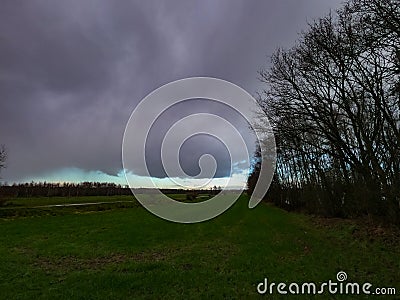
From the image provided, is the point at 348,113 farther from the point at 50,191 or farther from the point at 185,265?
the point at 50,191

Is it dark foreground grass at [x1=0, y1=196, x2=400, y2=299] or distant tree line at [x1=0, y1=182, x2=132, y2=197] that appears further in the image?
distant tree line at [x1=0, y1=182, x2=132, y2=197]

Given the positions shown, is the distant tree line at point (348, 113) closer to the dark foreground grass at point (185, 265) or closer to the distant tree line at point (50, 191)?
the dark foreground grass at point (185, 265)

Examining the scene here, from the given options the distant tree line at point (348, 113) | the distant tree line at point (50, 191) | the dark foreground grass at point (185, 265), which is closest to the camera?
the dark foreground grass at point (185, 265)

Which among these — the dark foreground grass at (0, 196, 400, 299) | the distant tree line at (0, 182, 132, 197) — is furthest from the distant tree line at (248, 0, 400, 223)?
the distant tree line at (0, 182, 132, 197)

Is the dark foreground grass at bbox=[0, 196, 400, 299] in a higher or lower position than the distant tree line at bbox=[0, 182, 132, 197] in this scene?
lower

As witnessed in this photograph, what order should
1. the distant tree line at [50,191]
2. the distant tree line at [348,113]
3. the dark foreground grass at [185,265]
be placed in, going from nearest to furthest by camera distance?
the dark foreground grass at [185,265] → the distant tree line at [348,113] → the distant tree line at [50,191]

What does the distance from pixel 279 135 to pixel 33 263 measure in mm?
15794

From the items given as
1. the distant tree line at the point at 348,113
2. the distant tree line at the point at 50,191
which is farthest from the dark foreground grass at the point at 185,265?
the distant tree line at the point at 50,191

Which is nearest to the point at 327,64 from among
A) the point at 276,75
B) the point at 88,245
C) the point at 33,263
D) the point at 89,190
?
the point at 276,75

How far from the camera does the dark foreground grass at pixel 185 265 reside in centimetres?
805

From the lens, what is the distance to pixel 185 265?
10727 millimetres

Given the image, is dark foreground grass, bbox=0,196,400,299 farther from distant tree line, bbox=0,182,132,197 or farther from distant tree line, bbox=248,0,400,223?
distant tree line, bbox=0,182,132,197

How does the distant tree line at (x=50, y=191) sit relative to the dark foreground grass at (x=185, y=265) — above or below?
above

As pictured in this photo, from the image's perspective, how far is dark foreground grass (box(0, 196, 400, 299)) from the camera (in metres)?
8.05
